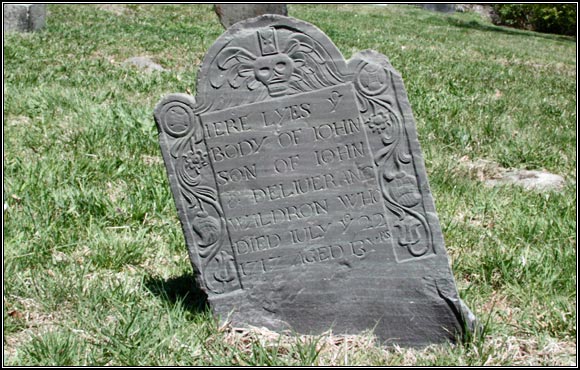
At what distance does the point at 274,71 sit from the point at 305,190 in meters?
0.56

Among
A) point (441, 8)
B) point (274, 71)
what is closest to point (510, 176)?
point (274, 71)

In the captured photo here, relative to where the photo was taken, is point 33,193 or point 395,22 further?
point 395,22

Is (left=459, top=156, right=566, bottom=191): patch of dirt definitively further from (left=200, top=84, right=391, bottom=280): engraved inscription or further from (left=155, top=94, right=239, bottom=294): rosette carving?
(left=155, top=94, right=239, bottom=294): rosette carving

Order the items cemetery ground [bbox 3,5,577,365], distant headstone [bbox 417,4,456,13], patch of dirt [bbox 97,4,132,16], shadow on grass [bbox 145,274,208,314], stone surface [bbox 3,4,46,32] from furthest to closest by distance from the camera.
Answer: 1. distant headstone [bbox 417,4,456,13]
2. patch of dirt [bbox 97,4,132,16]
3. stone surface [bbox 3,4,46,32]
4. shadow on grass [bbox 145,274,208,314]
5. cemetery ground [bbox 3,5,577,365]

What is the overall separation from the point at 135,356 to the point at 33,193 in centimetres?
201

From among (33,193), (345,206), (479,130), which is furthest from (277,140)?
(479,130)

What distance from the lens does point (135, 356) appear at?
9.82 feet

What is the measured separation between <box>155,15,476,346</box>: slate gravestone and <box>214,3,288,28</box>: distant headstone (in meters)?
10.3

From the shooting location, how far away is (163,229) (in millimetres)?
4293

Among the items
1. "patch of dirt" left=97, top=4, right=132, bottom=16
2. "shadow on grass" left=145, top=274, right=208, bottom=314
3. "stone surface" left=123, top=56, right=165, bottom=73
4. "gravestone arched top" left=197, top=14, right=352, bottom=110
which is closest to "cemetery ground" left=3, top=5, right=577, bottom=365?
"shadow on grass" left=145, top=274, right=208, bottom=314

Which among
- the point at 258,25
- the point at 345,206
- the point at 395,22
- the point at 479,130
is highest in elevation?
the point at 258,25

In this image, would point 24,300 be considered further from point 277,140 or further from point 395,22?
point 395,22

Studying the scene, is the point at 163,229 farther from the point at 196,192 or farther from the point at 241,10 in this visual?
the point at 241,10

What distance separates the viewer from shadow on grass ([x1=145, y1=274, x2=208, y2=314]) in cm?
343
